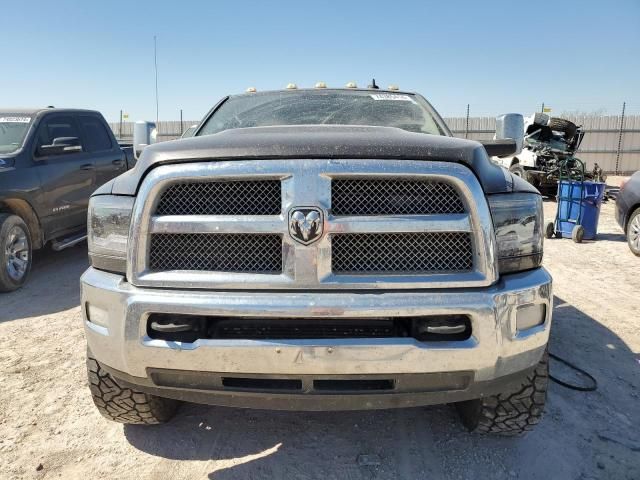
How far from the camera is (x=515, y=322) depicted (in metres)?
2.04

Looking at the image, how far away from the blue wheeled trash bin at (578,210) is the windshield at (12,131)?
816 centimetres

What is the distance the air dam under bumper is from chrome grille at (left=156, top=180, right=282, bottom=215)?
0.35 m

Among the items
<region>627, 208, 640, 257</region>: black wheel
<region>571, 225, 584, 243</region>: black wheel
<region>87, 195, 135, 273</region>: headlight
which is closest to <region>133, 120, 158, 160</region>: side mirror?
<region>87, 195, 135, 273</region>: headlight

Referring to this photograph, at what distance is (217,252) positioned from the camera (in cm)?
214

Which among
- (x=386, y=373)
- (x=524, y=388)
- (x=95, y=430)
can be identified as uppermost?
(x=386, y=373)

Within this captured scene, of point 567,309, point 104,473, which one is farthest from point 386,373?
point 567,309

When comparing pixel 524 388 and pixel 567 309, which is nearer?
pixel 524 388

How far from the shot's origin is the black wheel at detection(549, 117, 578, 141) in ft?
44.4

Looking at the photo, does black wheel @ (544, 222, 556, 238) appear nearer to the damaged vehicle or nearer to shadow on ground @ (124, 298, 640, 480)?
the damaged vehicle

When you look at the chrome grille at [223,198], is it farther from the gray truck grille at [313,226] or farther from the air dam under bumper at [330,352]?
the air dam under bumper at [330,352]

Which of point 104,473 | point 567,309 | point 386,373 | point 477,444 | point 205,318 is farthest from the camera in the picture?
point 567,309

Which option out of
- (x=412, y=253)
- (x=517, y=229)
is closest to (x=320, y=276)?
(x=412, y=253)

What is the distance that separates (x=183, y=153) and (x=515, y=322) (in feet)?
5.15

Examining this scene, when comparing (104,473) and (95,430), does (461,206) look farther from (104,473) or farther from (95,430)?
(95,430)
